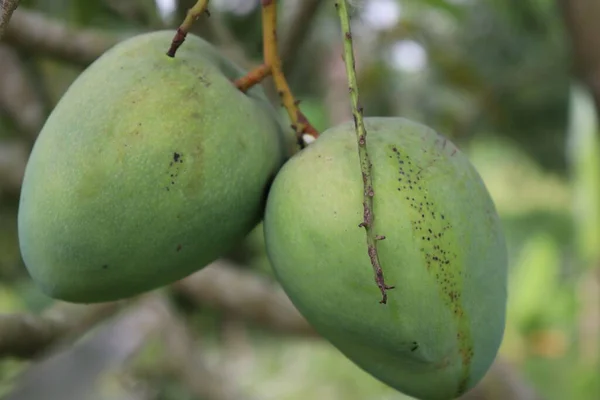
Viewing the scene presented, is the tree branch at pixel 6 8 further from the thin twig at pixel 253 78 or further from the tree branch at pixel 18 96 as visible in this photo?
the tree branch at pixel 18 96

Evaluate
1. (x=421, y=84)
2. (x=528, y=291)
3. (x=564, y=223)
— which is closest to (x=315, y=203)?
(x=528, y=291)

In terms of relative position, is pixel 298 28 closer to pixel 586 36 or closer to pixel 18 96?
pixel 586 36

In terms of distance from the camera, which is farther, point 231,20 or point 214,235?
point 231,20

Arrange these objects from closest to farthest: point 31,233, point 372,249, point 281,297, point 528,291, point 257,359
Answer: point 372,249
point 31,233
point 281,297
point 528,291
point 257,359

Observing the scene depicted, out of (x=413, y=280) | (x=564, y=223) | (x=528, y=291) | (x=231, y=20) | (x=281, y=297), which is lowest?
(x=564, y=223)

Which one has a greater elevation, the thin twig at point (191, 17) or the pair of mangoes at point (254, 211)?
the thin twig at point (191, 17)

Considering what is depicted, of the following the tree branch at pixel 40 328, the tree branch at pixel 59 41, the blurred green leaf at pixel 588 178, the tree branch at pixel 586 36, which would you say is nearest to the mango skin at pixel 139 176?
the tree branch at pixel 40 328

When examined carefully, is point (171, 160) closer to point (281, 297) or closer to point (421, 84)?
point (281, 297)
